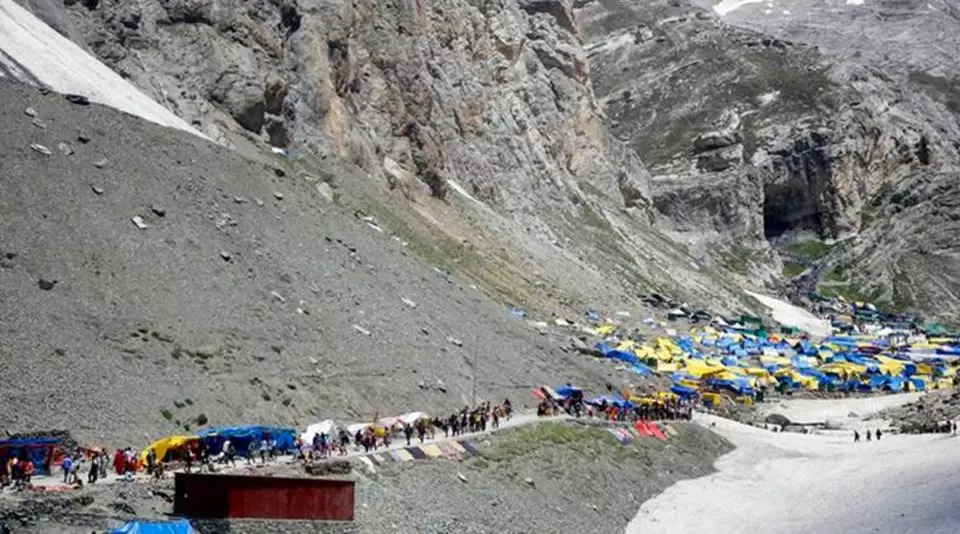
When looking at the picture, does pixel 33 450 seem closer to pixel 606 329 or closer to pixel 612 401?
pixel 612 401

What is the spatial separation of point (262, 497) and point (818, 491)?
32708mm

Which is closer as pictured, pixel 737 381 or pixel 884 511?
pixel 884 511

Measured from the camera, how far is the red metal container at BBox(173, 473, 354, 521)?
3012 centimetres

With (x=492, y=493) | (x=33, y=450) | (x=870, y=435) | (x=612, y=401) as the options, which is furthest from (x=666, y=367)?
(x=33, y=450)

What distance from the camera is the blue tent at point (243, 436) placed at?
36594mm

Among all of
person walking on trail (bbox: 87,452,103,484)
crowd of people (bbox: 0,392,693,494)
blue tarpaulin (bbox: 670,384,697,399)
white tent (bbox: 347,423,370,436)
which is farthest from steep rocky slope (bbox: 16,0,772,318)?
person walking on trail (bbox: 87,452,103,484)

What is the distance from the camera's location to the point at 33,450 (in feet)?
106

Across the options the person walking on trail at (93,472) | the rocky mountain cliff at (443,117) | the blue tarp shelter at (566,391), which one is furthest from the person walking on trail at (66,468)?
the rocky mountain cliff at (443,117)

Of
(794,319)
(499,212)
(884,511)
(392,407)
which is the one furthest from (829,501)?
(794,319)

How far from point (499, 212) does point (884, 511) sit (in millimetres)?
74280

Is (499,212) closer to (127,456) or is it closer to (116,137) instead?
(116,137)

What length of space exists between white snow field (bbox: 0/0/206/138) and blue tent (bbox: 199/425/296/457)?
2806 centimetres

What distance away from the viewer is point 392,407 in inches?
1923

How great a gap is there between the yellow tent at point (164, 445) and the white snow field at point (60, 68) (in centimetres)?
2979
